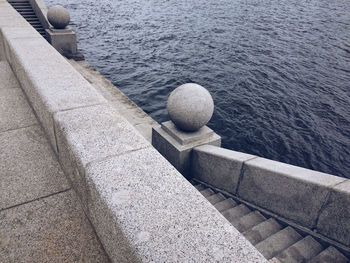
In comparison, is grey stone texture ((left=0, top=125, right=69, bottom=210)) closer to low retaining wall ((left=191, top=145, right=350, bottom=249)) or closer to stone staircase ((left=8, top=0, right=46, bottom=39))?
low retaining wall ((left=191, top=145, right=350, bottom=249))

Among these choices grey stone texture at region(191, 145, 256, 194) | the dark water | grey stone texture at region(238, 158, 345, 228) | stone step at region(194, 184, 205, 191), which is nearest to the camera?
grey stone texture at region(238, 158, 345, 228)

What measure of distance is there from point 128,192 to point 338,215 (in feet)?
9.44

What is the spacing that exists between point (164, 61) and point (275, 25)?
13.2 meters

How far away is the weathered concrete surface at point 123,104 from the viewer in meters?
7.83

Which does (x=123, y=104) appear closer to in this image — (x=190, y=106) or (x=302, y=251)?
(x=190, y=106)

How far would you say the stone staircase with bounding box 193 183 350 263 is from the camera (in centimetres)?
352

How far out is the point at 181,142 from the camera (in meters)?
5.04

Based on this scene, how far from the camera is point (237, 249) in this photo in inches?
71.8

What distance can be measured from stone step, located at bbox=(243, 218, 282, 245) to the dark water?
17.7 feet

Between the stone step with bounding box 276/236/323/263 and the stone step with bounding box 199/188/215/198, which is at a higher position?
the stone step with bounding box 276/236/323/263

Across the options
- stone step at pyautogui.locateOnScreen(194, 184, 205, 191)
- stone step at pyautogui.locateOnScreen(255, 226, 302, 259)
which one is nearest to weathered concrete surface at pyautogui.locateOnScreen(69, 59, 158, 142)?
stone step at pyautogui.locateOnScreen(194, 184, 205, 191)

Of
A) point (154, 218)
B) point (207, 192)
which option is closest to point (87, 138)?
point (154, 218)

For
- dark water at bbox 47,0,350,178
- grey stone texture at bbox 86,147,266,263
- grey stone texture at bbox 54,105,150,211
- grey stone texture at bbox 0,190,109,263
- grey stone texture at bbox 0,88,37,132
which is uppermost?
grey stone texture at bbox 54,105,150,211

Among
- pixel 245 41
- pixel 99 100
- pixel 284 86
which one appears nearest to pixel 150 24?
pixel 245 41
